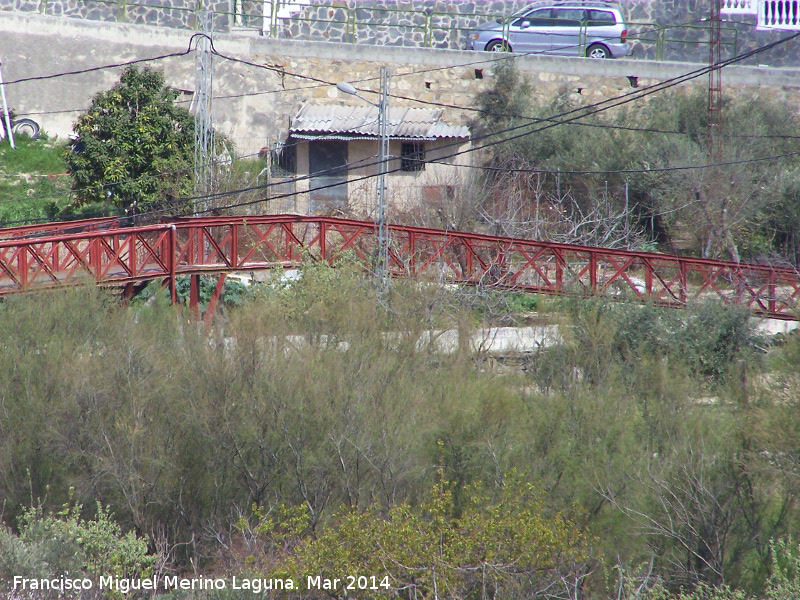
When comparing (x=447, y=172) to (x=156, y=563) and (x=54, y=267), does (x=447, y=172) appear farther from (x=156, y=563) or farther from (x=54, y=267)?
(x=156, y=563)

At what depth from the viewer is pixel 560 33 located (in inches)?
1123

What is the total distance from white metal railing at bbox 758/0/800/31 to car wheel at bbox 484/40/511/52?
340 inches

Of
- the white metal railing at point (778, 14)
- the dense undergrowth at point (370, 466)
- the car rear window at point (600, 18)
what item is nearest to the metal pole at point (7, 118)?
the dense undergrowth at point (370, 466)

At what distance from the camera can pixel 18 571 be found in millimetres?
8625

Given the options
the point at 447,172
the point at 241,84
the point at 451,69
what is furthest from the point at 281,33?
the point at 447,172

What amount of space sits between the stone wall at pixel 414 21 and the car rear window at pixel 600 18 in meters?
0.98

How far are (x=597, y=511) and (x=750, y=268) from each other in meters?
10.9

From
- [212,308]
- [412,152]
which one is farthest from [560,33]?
[212,308]

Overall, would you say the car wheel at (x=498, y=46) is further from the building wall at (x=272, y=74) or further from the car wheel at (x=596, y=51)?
the car wheel at (x=596, y=51)

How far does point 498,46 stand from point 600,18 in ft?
11.7

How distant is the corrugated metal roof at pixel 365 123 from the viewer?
25.1 meters

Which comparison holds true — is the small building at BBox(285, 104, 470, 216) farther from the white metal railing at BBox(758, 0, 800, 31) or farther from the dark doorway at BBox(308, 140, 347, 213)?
the white metal railing at BBox(758, 0, 800, 31)

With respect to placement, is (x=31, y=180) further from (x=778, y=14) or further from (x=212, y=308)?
(x=778, y=14)

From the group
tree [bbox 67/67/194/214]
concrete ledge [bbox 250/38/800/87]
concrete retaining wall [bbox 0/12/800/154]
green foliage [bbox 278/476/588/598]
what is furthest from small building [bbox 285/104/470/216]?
green foliage [bbox 278/476/588/598]
